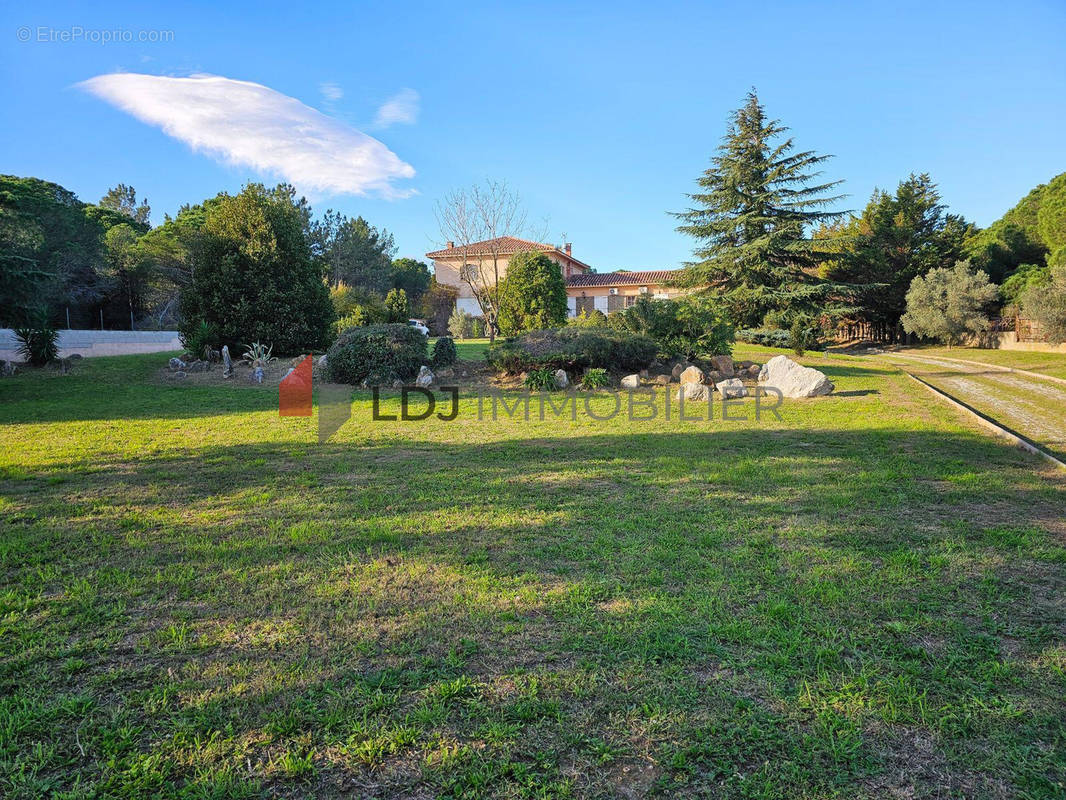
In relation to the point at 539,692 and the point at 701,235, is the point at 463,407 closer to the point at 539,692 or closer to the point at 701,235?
the point at 539,692

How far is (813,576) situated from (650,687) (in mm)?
1365

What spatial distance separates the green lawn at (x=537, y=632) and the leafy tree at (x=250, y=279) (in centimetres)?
935

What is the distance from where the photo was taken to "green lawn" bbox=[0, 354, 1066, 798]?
1.74 meters

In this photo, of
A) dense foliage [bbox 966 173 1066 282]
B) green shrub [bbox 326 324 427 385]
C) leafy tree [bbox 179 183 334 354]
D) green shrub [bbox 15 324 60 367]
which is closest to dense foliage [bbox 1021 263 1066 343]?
dense foliage [bbox 966 173 1066 282]

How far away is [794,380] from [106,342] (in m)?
23.0

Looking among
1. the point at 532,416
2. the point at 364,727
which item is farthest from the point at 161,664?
the point at 532,416

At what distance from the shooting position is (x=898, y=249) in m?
29.5

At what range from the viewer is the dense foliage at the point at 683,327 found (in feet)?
38.3

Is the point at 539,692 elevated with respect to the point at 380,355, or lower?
lower

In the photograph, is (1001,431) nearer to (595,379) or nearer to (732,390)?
(732,390)

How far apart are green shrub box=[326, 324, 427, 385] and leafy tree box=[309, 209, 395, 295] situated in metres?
32.4

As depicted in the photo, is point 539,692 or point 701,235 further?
point 701,235

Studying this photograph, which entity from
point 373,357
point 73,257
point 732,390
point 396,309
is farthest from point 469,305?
point 732,390

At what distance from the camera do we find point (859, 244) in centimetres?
2952
